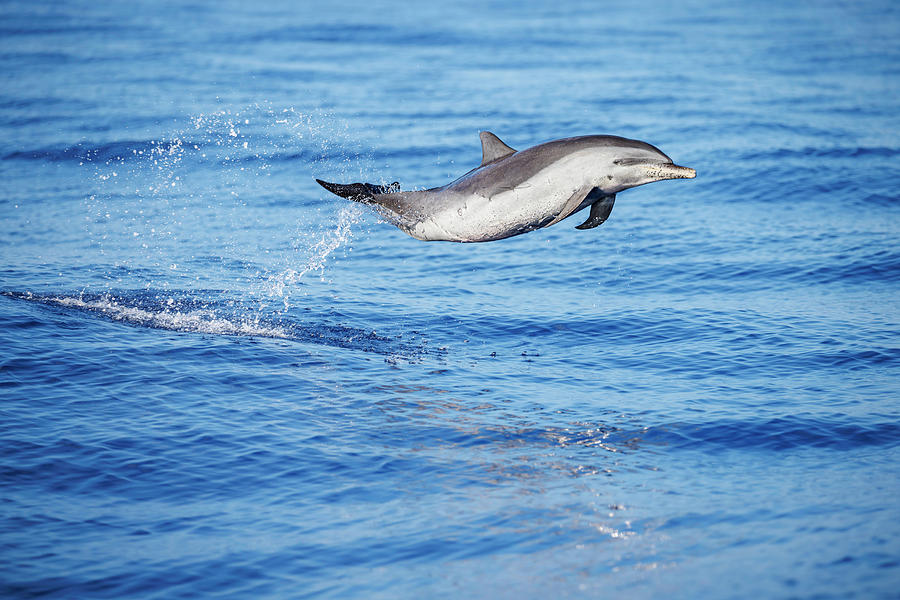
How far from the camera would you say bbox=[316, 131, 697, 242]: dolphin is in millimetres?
11570

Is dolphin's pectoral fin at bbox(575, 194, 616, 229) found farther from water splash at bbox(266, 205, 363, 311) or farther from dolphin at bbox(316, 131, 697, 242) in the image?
water splash at bbox(266, 205, 363, 311)

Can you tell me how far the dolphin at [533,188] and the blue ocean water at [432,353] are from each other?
113 inches

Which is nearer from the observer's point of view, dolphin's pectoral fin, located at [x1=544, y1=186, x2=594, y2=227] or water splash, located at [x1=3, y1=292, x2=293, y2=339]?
dolphin's pectoral fin, located at [x1=544, y1=186, x2=594, y2=227]

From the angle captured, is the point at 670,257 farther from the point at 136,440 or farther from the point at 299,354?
the point at 136,440

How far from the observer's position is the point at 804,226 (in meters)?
23.9

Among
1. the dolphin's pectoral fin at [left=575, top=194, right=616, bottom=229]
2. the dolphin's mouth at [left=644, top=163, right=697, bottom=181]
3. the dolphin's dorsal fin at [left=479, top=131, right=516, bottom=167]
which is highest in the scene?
the dolphin's dorsal fin at [left=479, top=131, right=516, bottom=167]

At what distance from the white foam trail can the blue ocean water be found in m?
0.08

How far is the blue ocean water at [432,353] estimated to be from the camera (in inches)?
416

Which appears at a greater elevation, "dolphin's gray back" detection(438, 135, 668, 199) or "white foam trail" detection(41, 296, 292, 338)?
"dolphin's gray back" detection(438, 135, 668, 199)

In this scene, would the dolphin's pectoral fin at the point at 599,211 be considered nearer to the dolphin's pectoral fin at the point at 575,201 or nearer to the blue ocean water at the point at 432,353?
the dolphin's pectoral fin at the point at 575,201

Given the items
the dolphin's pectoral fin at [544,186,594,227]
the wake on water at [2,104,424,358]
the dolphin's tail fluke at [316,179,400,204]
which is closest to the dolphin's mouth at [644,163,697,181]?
the dolphin's pectoral fin at [544,186,594,227]

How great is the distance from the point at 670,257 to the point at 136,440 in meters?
12.9

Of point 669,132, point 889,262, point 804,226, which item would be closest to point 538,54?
point 669,132

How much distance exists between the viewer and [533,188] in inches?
466
